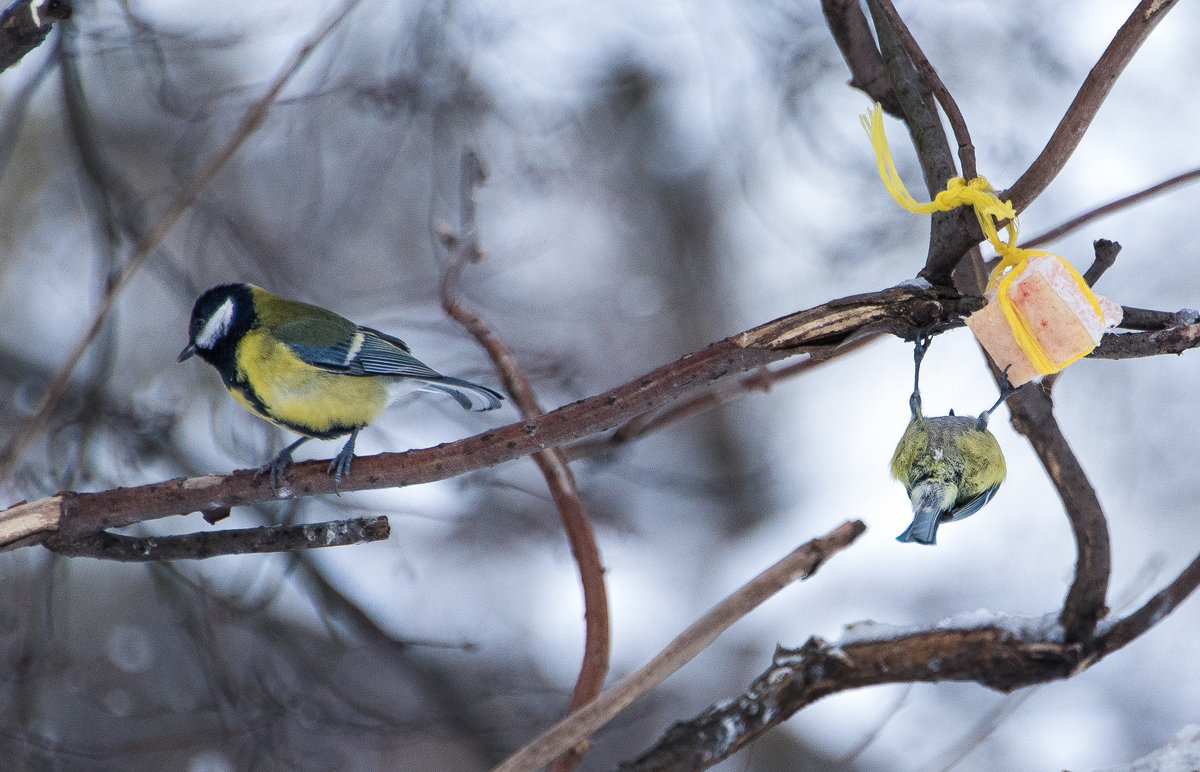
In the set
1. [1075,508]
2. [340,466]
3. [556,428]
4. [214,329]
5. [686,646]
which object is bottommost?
[686,646]

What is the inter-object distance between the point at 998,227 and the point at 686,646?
24.0 inches

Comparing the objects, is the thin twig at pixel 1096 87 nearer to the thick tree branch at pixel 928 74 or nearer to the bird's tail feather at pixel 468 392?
the thick tree branch at pixel 928 74

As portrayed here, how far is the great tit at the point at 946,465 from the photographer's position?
3.40 feet

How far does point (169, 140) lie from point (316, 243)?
0.50 metres

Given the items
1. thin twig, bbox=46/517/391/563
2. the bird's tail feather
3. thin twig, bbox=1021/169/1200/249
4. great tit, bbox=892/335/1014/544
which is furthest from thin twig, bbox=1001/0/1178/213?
thin twig, bbox=46/517/391/563

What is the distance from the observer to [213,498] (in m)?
1.28

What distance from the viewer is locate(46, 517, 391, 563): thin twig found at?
1.18 m

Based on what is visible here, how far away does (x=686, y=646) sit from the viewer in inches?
42.4

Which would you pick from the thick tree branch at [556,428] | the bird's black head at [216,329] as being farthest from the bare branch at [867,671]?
the bird's black head at [216,329]

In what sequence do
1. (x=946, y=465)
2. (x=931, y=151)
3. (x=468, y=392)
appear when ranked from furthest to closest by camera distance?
(x=468, y=392)
(x=931, y=151)
(x=946, y=465)

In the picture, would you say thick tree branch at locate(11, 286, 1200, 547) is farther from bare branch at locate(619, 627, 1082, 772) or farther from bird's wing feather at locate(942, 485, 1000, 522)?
bare branch at locate(619, 627, 1082, 772)

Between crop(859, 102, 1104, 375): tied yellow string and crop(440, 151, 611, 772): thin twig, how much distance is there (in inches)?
28.5

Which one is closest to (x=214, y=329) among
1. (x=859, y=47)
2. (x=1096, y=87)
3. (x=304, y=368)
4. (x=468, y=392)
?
(x=304, y=368)

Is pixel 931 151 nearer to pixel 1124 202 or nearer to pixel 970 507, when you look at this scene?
pixel 1124 202
